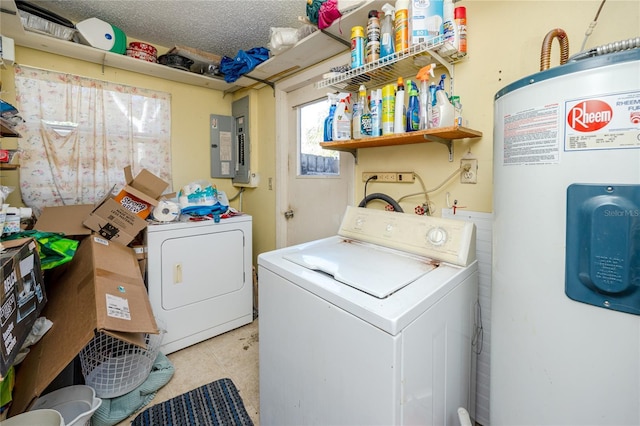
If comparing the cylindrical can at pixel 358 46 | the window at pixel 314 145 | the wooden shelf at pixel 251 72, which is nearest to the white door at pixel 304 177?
the window at pixel 314 145

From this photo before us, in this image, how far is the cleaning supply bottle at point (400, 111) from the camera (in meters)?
1.41

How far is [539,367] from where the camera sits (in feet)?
2.86

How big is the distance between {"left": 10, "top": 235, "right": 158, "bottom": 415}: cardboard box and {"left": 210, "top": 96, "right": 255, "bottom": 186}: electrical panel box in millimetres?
1387

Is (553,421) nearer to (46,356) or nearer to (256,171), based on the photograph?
(46,356)

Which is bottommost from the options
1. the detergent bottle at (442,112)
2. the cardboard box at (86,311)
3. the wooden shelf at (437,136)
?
the cardboard box at (86,311)

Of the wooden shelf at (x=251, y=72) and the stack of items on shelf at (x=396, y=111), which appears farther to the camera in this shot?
the wooden shelf at (x=251, y=72)

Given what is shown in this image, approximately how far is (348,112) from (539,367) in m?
1.44

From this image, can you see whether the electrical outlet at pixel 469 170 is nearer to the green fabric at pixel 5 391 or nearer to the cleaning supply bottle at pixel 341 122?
the cleaning supply bottle at pixel 341 122

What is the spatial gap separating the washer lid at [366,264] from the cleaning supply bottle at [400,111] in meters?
0.61

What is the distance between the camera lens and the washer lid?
101 cm

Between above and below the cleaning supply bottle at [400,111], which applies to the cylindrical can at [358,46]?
above

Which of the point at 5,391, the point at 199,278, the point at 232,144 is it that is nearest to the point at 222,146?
the point at 232,144

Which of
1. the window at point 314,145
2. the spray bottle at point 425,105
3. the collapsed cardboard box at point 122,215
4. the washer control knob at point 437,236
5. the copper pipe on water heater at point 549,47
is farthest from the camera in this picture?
the window at point 314,145

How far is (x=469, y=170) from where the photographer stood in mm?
1474
